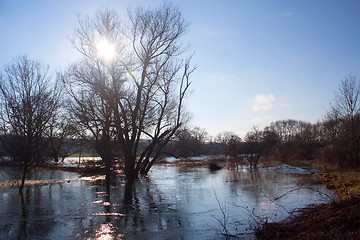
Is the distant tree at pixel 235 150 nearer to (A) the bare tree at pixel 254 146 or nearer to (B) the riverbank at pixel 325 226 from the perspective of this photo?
(A) the bare tree at pixel 254 146

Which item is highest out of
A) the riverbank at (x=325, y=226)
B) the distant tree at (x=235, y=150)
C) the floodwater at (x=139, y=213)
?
the distant tree at (x=235, y=150)

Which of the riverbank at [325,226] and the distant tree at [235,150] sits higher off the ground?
the distant tree at [235,150]

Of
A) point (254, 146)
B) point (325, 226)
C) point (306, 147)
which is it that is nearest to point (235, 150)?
point (254, 146)

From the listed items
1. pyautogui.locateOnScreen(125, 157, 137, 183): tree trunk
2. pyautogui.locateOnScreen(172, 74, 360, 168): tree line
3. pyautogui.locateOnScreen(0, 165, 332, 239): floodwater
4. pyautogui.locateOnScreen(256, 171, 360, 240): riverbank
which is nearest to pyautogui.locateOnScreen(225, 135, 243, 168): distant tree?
pyautogui.locateOnScreen(172, 74, 360, 168): tree line

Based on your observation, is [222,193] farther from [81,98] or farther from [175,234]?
[81,98]

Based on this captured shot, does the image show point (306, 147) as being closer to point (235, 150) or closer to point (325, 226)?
point (235, 150)

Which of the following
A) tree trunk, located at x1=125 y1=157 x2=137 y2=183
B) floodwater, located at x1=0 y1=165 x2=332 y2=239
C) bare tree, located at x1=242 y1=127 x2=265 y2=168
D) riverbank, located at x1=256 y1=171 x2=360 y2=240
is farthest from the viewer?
bare tree, located at x1=242 y1=127 x2=265 y2=168

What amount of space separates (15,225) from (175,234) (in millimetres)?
5618

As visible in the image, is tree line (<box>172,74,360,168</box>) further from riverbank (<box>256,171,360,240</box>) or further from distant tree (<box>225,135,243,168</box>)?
riverbank (<box>256,171,360,240</box>)

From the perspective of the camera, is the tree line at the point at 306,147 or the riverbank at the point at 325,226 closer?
the riverbank at the point at 325,226

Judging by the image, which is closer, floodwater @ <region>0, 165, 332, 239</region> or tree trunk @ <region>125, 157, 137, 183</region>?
floodwater @ <region>0, 165, 332, 239</region>

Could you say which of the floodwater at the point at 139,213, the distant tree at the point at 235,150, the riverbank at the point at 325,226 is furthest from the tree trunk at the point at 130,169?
the riverbank at the point at 325,226

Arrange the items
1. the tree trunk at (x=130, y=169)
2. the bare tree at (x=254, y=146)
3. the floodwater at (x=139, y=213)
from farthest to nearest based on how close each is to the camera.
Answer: the bare tree at (x=254, y=146)
the tree trunk at (x=130, y=169)
the floodwater at (x=139, y=213)

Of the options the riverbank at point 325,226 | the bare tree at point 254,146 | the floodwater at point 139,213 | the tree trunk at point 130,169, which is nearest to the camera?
the riverbank at point 325,226
